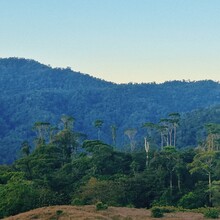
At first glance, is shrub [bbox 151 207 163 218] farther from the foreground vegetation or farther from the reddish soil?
the foreground vegetation

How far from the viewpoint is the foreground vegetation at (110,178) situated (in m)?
44.4

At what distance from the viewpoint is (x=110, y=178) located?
53.4 m

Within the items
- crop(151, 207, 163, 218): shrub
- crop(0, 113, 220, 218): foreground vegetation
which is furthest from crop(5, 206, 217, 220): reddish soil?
crop(0, 113, 220, 218): foreground vegetation

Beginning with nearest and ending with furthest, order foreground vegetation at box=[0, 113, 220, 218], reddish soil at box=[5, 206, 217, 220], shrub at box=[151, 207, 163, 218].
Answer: reddish soil at box=[5, 206, 217, 220], shrub at box=[151, 207, 163, 218], foreground vegetation at box=[0, 113, 220, 218]

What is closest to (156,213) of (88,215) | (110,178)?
(88,215)

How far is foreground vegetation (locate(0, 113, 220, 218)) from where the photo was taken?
1750 inches

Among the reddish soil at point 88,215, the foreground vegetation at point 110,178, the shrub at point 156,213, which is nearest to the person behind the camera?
the reddish soil at point 88,215

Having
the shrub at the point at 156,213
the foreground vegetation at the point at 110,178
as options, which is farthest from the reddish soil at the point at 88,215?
the foreground vegetation at the point at 110,178

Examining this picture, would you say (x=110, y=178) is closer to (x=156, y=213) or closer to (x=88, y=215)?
(x=156, y=213)

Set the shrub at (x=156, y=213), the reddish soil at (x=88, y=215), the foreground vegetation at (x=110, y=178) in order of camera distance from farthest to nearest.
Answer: the foreground vegetation at (x=110, y=178), the shrub at (x=156, y=213), the reddish soil at (x=88, y=215)

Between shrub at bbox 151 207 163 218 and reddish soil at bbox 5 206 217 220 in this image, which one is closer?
reddish soil at bbox 5 206 217 220

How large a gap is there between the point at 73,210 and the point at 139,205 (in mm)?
21524

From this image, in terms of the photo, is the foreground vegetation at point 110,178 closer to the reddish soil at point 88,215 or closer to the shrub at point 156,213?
the reddish soil at point 88,215

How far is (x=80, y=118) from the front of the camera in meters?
185
